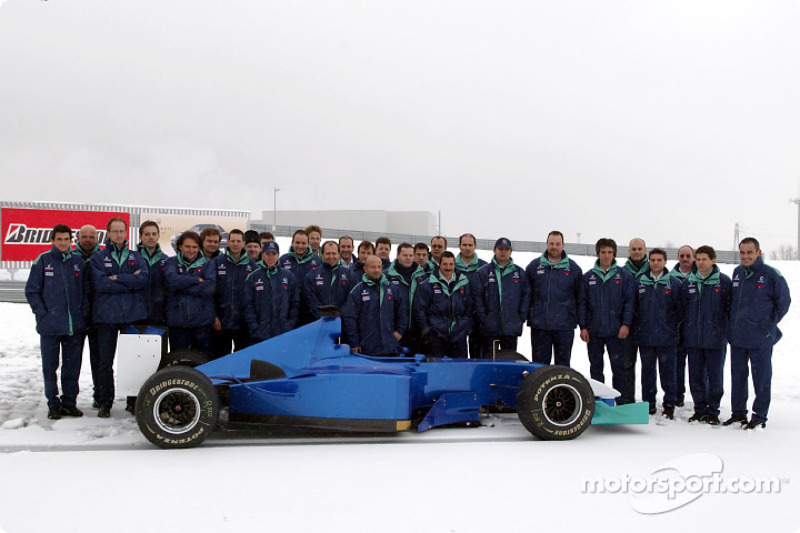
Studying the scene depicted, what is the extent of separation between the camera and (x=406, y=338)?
7406 mm

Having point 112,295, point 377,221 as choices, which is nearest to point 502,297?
point 112,295

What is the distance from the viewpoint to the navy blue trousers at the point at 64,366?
6375mm

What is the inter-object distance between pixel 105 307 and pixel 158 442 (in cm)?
197

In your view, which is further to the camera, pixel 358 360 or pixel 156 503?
pixel 358 360

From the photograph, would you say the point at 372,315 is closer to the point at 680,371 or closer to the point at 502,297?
the point at 502,297

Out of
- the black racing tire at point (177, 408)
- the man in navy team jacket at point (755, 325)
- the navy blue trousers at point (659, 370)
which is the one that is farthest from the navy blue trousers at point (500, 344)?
the black racing tire at point (177, 408)

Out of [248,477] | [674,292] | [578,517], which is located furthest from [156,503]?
[674,292]

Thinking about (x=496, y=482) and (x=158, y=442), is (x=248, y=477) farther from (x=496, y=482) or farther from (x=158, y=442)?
(x=496, y=482)
